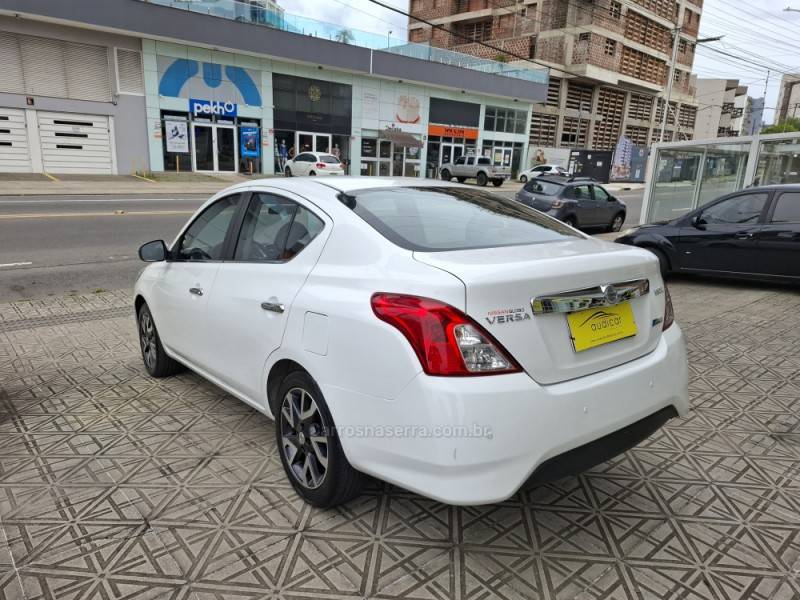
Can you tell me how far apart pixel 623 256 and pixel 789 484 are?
5.40 feet

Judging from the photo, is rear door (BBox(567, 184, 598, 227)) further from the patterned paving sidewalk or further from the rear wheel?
the patterned paving sidewalk

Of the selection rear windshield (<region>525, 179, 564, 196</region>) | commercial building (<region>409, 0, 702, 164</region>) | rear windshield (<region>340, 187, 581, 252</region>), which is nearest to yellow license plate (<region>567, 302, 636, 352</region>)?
rear windshield (<region>340, 187, 581, 252</region>)

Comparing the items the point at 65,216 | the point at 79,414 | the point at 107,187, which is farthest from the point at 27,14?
the point at 79,414

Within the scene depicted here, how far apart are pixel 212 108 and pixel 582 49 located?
106 feet

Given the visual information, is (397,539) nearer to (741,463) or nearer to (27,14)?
(741,463)

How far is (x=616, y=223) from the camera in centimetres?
1700

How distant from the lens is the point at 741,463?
3275 millimetres

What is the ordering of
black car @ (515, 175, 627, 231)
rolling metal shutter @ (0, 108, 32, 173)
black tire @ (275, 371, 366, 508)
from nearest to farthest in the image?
black tire @ (275, 371, 366, 508) → black car @ (515, 175, 627, 231) → rolling metal shutter @ (0, 108, 32, 173)

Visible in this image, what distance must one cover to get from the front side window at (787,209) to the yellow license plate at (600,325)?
6.38 m

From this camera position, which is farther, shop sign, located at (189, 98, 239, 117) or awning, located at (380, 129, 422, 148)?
awning, located at (380, 129, 422, 148)

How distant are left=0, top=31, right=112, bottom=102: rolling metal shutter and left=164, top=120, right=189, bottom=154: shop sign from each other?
2.78 meters

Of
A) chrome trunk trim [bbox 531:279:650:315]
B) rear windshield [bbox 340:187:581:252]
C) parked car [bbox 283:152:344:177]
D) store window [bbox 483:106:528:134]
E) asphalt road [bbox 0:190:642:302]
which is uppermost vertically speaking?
store window [bbox 483:106:528:134]

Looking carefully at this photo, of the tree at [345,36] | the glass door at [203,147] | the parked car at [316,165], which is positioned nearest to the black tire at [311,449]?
the parked car at [316,165]

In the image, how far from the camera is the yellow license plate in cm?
234
